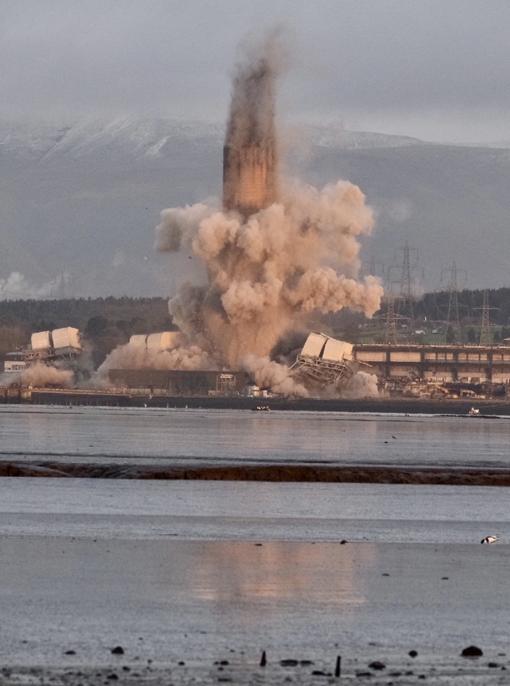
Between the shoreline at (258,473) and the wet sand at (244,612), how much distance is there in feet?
89.1

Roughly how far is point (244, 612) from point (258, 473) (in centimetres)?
3884

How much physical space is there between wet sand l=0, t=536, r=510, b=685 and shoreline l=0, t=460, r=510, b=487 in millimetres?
27146

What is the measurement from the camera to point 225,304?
19925 centimetres

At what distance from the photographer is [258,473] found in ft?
212

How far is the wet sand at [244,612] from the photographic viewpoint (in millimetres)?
21500

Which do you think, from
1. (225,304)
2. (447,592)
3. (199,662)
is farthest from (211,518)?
(225,304)

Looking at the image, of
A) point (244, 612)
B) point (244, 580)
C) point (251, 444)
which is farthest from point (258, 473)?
point (244, 612)

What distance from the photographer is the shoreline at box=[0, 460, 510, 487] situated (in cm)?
6278

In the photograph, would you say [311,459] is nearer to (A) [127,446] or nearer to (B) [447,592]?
(A) [127,446]

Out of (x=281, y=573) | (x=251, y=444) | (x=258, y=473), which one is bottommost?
(x=251, y=444)

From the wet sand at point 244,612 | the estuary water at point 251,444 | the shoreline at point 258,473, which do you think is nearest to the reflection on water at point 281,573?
the wet sand at point 244,612

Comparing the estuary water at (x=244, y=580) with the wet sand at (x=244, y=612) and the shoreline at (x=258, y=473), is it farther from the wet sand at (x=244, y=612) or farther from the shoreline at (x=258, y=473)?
the shoreline at (x=258, y=473)

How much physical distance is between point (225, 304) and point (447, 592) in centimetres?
17068

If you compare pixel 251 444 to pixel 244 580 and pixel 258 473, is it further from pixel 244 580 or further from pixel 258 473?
pixel 244 580
